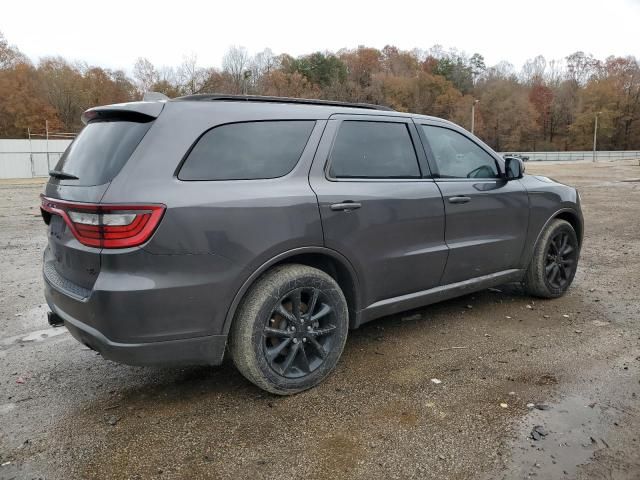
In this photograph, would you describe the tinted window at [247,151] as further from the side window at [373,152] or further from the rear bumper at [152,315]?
the rear bumper at [152,315]

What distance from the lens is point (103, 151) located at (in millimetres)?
2889

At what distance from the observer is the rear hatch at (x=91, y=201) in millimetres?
2586

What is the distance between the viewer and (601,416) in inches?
114

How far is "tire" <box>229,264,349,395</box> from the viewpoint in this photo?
116 inches

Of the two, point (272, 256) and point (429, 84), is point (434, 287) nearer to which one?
point (272, 256)

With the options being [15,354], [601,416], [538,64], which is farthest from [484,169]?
[538,64]

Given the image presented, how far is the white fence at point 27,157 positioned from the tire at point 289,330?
125 feet

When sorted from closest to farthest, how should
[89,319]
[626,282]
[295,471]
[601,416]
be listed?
[295,471]
[89,319]
[601,416]
[626,282]

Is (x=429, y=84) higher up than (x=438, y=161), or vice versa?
(x=429, y=84)

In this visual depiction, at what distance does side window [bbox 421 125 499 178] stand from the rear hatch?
2141mm

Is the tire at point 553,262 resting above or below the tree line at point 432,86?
below

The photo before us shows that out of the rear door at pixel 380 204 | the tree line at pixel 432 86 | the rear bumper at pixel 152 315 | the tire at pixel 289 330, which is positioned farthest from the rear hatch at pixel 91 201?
the tree line at pixel 432 86

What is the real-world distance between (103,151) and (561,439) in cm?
289

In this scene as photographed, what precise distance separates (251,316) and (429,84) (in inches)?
4036
